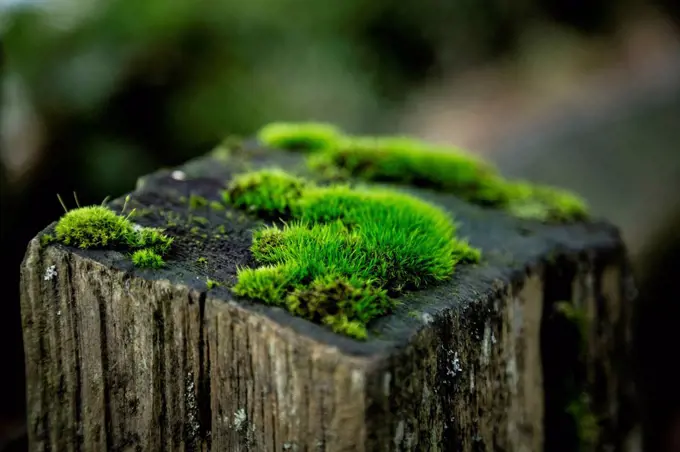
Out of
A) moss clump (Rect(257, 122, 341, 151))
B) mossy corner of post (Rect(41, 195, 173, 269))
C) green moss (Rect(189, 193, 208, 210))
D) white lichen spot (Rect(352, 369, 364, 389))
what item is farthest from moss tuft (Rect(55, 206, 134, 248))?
moss clump (Rect(257, 122, 341, 151))

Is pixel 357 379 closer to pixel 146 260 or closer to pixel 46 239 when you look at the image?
pixel 146 260

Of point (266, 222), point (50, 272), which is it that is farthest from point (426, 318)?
point (50, 272)

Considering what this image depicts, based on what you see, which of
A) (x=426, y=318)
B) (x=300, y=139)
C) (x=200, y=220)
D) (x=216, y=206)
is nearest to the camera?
(x=426, y=318)

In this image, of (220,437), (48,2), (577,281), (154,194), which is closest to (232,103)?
(48,2)

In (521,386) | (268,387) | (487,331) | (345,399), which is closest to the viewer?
(345,399)

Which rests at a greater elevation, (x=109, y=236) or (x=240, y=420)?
(x=109, y=236)

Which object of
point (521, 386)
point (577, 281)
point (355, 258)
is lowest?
point (521, 386)

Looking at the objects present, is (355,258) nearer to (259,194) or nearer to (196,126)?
(259,194)
